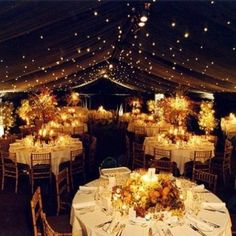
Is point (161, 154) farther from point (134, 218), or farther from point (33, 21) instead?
point (33, 21)

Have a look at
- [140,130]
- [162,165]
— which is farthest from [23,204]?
[140,130]

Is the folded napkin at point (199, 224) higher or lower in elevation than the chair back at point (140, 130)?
lower

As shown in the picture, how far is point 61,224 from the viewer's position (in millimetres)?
4801

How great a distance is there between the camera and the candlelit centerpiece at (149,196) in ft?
12.6

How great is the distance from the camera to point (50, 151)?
8.15 meters

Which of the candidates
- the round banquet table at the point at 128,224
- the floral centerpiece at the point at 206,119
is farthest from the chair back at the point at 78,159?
the floral centerpiece at the point at 206,119

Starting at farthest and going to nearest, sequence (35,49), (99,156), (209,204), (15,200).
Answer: (99,156) → (15,200) → (35,49) → (209,204)

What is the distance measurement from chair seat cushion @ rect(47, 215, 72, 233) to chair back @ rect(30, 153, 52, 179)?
2.84 meters

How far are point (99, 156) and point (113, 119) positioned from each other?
8.50 metres

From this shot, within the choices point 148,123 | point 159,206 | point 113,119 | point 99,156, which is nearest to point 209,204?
point 159,206

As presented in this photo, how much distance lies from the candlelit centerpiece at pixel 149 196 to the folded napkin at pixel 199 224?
0.19m

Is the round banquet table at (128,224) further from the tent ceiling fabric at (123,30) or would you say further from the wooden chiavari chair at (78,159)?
the wooden chiavari chair at (78,159)

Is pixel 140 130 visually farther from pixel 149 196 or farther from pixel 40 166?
pixel 149 196

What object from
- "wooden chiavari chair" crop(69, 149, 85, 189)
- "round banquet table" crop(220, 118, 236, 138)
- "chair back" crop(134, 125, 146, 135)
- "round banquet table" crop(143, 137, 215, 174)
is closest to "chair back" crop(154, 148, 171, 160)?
"round banquet table" crop(143, 137, 215, 174)
